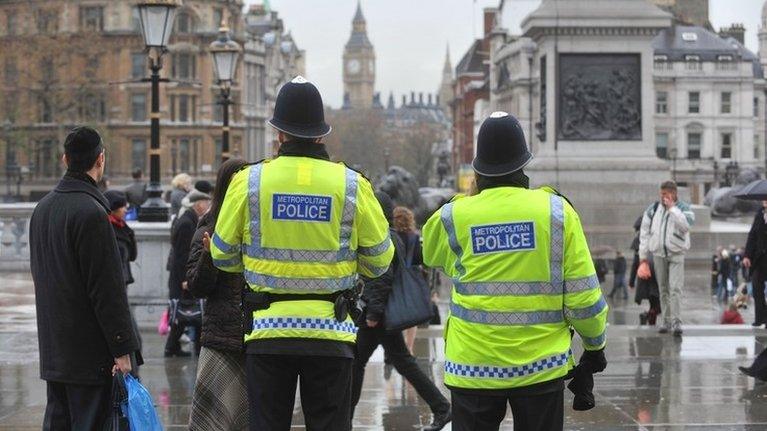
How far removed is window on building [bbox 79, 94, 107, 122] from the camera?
3381 inches

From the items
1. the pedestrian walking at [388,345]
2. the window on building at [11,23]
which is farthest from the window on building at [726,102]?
the pedestrian walking at [388,345]

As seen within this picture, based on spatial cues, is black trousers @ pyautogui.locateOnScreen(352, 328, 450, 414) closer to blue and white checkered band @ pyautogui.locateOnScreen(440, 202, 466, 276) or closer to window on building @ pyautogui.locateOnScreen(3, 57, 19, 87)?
blue and white checkered band @ pyautogui.locateOnScreen(440, 202, 466, 276)

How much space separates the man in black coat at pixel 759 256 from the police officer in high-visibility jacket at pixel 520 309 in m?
8.52

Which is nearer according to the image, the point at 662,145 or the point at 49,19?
the point at 49,19

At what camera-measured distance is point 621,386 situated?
12312 mm

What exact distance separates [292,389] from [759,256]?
8.91 m

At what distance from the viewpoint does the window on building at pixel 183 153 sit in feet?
322

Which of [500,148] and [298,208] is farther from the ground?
[500,148]

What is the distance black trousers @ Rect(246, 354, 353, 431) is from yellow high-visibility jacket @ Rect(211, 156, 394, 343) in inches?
5.6

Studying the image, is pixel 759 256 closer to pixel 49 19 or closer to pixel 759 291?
pixel 759 291

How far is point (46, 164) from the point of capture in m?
96.8

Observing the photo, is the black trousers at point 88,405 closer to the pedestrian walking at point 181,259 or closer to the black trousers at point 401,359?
the black trousers at point 401,359

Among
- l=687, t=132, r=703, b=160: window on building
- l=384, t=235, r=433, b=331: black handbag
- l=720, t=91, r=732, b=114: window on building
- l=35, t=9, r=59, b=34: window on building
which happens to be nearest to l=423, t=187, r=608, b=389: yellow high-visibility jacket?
l=384, t=235, r=433, b=331: black handbag

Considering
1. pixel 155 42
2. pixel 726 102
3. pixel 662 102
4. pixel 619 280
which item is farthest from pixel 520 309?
pixel 726 102
